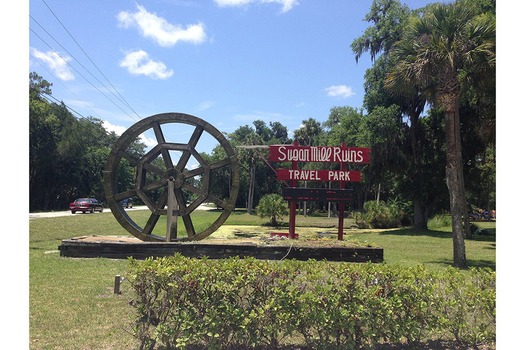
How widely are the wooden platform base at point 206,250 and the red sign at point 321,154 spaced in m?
4.42

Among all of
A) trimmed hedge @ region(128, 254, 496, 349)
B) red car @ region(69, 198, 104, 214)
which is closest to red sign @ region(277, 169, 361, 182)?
trimmed hedge @ region(128, 254, 496, 349)

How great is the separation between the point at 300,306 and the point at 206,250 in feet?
24.3

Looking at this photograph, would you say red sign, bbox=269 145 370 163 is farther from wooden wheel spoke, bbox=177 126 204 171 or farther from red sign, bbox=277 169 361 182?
wooden wheel spoke, bbox=177 126 204 171

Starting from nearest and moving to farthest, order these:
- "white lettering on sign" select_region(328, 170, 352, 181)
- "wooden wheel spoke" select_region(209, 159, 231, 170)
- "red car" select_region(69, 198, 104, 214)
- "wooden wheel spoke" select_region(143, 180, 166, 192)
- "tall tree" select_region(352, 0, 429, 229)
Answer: "wooden wheel spoke" select_region(143, 180, 166, 192) → "wooden wheel spoke" select_region(209, 159, 231, 170) → "white lettering on sign" select_region(328, 170, 352, 181) → "tall tree" select_region(352, 0, 429, 229) → "red car" select_region(69, 198, 104, 214)

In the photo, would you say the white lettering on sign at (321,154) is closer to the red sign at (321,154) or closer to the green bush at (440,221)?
the red sign at (321,154)

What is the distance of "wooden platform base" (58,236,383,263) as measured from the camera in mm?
11320

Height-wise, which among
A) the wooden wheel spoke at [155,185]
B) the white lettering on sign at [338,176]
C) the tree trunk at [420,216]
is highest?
the white lettering on sign at [338,176]

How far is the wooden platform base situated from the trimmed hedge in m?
6.79

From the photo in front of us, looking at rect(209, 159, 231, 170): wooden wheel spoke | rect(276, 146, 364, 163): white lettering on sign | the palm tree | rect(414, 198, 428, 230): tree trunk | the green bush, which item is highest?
the palm tree

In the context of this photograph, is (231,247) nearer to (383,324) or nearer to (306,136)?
(383,324)

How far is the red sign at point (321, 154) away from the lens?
14992 millimetres

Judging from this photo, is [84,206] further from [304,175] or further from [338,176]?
[338,176]

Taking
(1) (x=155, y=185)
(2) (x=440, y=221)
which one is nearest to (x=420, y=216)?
(2) (x=440, y=221)

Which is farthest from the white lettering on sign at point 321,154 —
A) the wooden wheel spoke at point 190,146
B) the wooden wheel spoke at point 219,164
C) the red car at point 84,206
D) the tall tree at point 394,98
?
the red car at point 84,206
